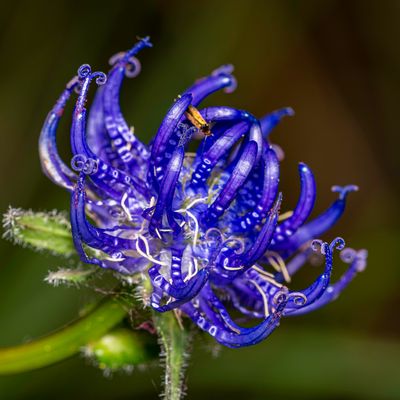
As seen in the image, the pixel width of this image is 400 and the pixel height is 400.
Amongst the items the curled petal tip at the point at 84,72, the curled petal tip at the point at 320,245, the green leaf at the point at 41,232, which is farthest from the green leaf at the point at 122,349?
the curled petal tip at the point at 84,72

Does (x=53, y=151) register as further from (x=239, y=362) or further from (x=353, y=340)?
(x=353, y=340)

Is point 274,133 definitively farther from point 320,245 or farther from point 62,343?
point 62,343

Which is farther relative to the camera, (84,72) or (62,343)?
(62,343)

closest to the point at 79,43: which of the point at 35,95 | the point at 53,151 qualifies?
the point at 35,95

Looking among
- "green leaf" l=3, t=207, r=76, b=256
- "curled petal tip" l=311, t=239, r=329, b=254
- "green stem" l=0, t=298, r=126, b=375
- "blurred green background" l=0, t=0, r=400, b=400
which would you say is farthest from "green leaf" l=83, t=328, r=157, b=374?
"blurred green background" l=0, t=0, r=400, b=400

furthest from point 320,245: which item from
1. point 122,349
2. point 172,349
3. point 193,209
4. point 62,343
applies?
point 62,343

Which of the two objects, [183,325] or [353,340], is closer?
[183,325]
